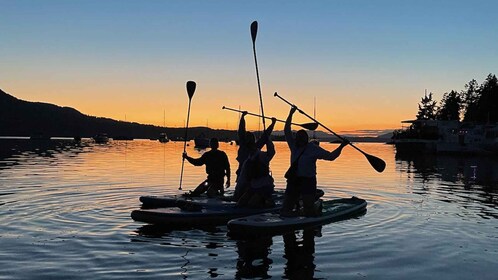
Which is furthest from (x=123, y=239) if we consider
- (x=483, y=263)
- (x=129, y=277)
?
(x=483, y=263)

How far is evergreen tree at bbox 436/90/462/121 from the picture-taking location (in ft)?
458

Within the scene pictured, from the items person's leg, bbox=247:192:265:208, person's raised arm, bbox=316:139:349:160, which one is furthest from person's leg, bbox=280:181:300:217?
person's leg, bbox=247:192:265:208

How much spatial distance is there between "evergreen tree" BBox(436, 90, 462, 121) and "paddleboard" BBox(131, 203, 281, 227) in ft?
445

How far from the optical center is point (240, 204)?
15.3 metres

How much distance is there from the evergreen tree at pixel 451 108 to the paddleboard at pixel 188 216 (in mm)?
135660

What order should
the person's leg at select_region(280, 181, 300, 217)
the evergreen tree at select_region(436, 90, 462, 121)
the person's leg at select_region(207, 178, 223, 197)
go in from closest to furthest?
the person's leg at select_region(280, 181, 300, 217) < the person's leg at select_region(207, 178, 223, 197) < the evergreen tree at select_region(436, 90, 462, 121)

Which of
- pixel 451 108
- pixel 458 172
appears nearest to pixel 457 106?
pixel 451 108

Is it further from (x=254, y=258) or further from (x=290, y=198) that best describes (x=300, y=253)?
(x=290, y=198)

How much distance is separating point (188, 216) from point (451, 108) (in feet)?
459

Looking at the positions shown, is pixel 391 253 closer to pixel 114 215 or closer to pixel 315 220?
pixel 315 220

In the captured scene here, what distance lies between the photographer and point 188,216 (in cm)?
1412

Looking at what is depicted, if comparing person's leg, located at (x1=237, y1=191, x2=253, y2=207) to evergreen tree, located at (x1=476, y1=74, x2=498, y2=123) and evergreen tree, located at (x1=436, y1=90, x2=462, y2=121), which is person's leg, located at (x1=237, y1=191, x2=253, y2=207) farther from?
evergreen tree, located at (x1=436, y1=90, x2=462, y2=121)

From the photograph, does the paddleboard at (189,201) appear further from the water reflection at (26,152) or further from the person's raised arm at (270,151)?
the water reflection at (26,152)

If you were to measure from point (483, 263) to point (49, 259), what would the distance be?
29.7 feet
